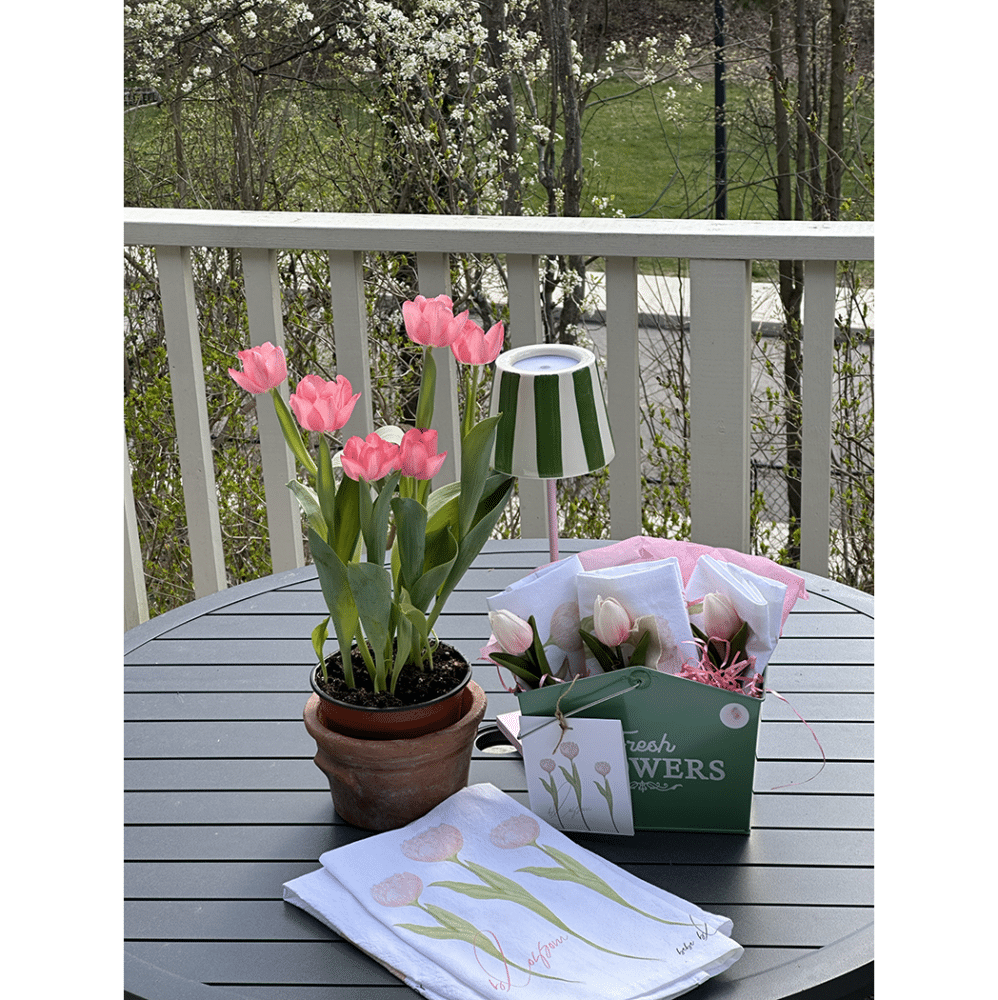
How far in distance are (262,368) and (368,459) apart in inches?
5.8

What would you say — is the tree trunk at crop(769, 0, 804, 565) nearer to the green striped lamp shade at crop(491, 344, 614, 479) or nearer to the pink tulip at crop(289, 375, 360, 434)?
the green striped lamp shade at crop(491, 344, 614, 479)

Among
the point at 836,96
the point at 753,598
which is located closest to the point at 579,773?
the point at 753,598

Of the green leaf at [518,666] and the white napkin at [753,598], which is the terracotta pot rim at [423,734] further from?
the white napkin at [753,598]

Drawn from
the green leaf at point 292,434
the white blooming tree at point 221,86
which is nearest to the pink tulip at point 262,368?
the green leaf at point 292,434

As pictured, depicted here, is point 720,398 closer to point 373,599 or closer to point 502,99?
point 373,599

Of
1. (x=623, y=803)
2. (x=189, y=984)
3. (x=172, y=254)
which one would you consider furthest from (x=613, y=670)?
(x=172, y=254)

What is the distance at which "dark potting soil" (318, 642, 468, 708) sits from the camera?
1.03 metres

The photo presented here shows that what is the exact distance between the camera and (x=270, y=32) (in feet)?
14.0

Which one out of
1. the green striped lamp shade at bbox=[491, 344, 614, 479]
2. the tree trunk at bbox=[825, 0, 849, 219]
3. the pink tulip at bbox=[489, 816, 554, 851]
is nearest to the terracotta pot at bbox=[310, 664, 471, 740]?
the pink tulip at bbox=[489, 816, 554, 851]

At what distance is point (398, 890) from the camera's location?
967mm

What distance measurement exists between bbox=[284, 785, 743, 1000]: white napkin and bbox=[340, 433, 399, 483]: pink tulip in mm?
345
